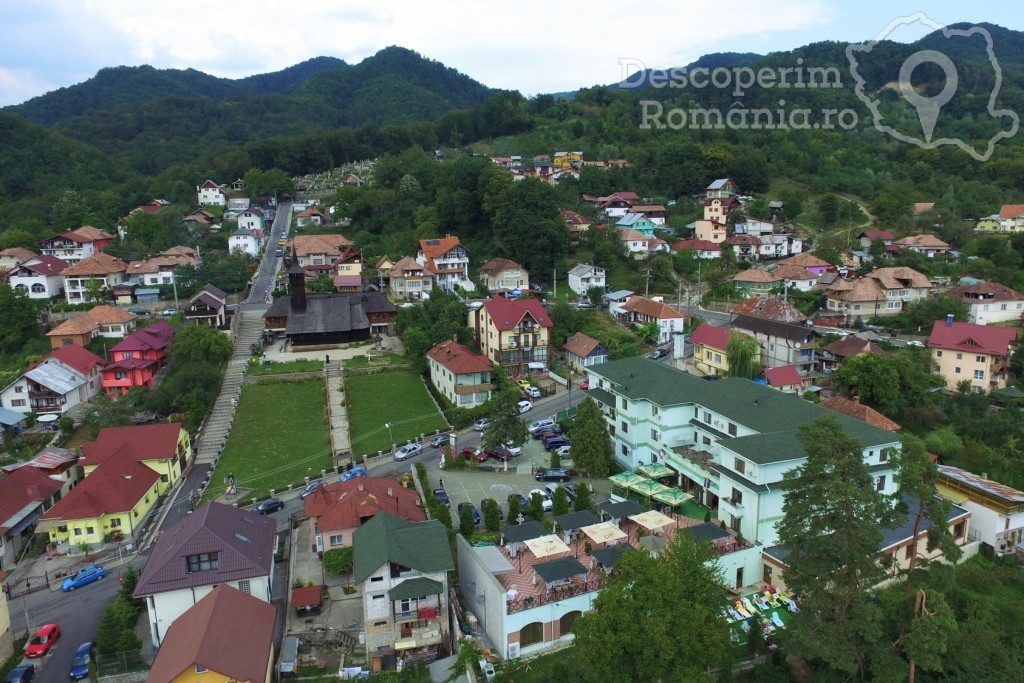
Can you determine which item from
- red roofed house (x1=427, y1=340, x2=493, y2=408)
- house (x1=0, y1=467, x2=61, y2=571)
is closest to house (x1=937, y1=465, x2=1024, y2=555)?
red roofed house (x1=427, y1=340, x2=493, y2=408)

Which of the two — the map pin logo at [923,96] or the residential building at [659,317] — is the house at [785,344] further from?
the map pin logo at [923,96]

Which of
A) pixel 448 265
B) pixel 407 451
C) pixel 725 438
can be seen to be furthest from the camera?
pixel 448 265

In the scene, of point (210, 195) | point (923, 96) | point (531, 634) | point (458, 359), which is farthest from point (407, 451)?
point (923, 96)

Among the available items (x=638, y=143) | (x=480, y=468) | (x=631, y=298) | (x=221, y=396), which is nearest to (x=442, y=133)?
(x=638, y=143)

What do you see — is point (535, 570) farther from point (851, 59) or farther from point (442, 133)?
point (851, 59)

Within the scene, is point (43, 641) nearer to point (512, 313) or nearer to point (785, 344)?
point (512, 313)

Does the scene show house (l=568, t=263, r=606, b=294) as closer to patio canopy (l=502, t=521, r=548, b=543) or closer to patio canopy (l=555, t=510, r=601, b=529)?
patio canopy (l=555, t=510, r=601, b=529)
